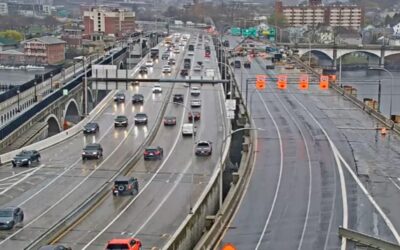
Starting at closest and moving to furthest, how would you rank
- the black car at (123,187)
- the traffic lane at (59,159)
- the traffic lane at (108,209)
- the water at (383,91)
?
1. the traffic lane at (108,209)
2. the black car at (123,187)
3. the traffic lane at (59,159)
4. the water at (383,91)

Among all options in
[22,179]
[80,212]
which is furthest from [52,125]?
[80,212]

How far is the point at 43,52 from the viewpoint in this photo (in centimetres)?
18638

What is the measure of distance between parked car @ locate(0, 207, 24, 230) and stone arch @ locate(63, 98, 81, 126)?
149 feet

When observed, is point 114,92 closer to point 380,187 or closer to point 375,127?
point 375,127

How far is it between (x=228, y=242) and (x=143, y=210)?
729 cm

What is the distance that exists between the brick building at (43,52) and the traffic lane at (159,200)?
469 ft

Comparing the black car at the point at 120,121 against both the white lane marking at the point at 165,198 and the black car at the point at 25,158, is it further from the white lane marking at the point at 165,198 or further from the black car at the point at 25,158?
the white lane marking at the point at 165,198

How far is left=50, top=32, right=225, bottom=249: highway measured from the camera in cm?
3083

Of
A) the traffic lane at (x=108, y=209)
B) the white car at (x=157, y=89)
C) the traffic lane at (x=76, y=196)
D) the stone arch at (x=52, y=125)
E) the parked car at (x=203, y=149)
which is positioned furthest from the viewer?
the white car at (x=157, y=89)

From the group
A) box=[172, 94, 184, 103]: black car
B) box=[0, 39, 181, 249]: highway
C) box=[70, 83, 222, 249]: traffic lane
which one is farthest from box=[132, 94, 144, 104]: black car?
box=[70, 83, 222, 249]: traffic lane

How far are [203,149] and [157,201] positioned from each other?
1115 cm

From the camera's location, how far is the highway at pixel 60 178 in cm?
3266

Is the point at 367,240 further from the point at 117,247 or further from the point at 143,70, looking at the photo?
the point at 143,70

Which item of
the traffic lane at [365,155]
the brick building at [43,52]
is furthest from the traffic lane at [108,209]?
the brick building at [43,52]
